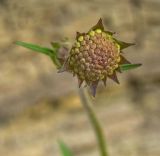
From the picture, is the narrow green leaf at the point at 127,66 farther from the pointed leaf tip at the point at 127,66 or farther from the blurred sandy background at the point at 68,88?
the blurred sandy background at the point at 68,88

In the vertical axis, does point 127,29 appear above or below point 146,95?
above

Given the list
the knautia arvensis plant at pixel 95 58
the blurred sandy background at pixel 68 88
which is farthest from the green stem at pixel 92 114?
the blurred sandy background at pixel 68 88

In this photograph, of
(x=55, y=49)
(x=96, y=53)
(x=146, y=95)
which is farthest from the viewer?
(x=146, y=95)

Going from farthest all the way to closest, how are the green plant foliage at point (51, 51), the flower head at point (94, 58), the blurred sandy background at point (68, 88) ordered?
the blurred sandy background at point (68, 88) → the green plant foliage at point (51, 51) → the flower head at point (94, 58)

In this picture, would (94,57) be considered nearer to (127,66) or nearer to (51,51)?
(127,66)

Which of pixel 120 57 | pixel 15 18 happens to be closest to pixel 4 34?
pixel 15 18

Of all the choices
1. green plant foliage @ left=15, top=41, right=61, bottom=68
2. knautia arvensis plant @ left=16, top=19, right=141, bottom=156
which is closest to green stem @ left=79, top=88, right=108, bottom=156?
green plant foliage @ left=15, top=41, right=61, bottom=68

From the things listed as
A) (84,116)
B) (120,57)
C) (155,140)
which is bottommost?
(155,140)

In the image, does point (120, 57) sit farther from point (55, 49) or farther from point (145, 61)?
point (145, 61)

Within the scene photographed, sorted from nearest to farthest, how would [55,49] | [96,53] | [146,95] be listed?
[96,53] → [55,49] → [146,95]
